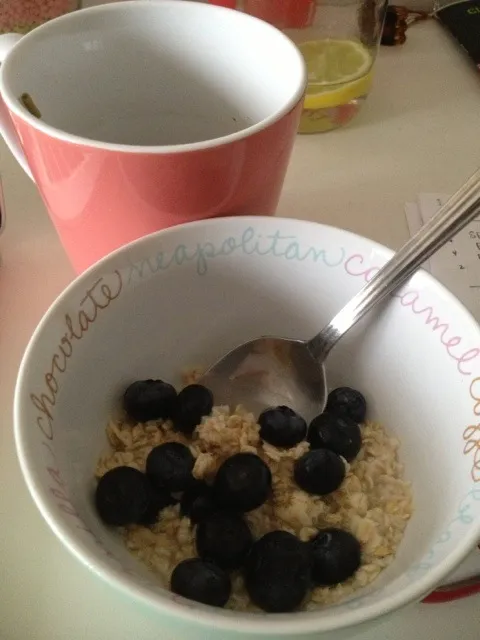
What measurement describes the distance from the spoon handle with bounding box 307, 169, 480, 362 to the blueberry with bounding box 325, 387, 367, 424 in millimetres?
55

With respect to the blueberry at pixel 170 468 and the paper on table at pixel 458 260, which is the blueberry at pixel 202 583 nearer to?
the blueberry at pixel 170 468

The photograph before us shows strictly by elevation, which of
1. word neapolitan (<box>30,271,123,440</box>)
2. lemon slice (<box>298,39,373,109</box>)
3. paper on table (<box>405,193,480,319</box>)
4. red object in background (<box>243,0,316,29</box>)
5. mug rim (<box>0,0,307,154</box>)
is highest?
mug rim (<box>0,0,307,154</box>)

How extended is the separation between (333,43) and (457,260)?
25cm

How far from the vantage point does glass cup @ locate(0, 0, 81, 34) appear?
586mm

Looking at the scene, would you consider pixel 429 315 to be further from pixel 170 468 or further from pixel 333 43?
pixel 333 43

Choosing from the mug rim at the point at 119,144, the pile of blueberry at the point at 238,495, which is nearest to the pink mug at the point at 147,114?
the mug rim at the point at 119,144

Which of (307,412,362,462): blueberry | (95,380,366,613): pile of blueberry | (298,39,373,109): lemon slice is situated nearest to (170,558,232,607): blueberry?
(95,380,366,613): pile of blueberry

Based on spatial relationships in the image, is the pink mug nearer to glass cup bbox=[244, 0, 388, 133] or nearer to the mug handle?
the mug handle

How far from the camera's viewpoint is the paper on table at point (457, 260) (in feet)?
1.61

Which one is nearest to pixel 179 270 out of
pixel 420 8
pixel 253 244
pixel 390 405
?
pixel 253 244

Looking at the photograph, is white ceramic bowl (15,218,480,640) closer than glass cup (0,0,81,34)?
Yes

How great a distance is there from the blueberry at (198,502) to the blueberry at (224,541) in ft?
0.05

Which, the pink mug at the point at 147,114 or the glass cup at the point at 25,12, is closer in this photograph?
the pink mug at the point at 147,114

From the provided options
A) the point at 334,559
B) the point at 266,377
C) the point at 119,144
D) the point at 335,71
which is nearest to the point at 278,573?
the point at 334,559
